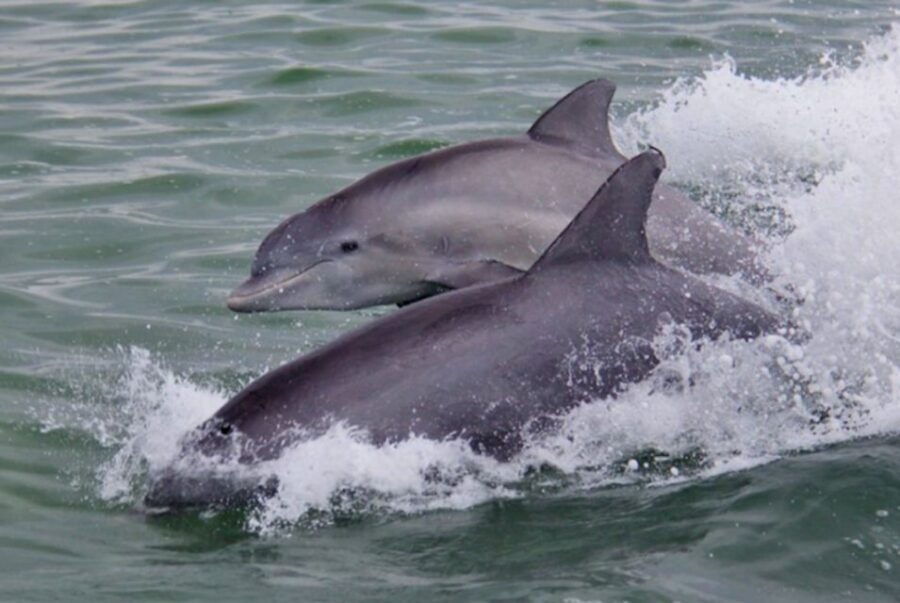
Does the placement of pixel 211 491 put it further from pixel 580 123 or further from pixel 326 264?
pixel 580 123

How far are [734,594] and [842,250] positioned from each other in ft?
10.7

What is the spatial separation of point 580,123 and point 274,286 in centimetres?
176

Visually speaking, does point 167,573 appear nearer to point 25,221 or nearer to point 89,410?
point 89,410

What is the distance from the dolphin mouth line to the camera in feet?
30.3

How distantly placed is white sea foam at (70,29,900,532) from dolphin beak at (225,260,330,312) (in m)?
0.53

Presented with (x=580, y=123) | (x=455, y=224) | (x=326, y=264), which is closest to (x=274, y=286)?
(x=326, y=264)

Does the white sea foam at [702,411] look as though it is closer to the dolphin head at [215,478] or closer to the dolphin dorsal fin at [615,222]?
the dolphin head at [215,478]

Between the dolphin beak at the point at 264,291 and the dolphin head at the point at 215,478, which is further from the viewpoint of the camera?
the dolphin beak at the point at 264,291

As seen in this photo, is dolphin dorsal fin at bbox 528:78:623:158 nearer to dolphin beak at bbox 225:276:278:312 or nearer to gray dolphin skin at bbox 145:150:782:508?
dolphin beak at bbox 225:276:278:312

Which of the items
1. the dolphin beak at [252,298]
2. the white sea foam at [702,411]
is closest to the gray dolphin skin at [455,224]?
the dolphin beak at [252,298]

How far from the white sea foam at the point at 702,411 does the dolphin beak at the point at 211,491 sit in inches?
2.7

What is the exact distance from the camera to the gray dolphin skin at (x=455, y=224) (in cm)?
916

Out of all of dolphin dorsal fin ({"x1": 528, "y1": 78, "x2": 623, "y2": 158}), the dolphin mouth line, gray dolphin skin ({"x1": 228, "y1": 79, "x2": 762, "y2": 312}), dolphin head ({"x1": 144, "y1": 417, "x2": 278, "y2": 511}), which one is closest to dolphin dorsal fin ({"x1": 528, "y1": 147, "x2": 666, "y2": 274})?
dolphin head ({"x1": 144, "y1": 417, "x2": 278, "y2": 511})

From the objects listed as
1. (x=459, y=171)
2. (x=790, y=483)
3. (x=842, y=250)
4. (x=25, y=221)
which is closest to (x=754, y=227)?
(x=842, y=250)
